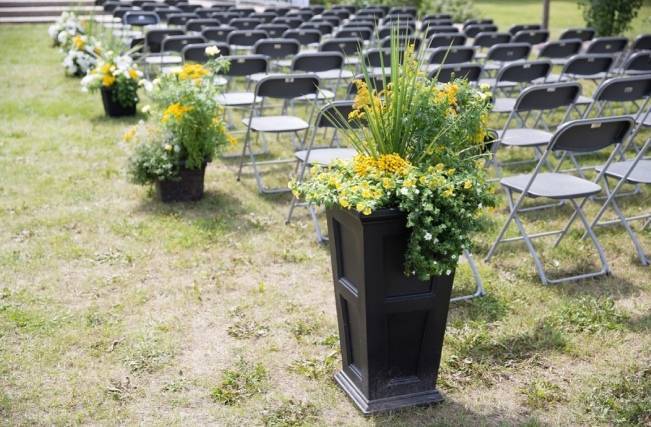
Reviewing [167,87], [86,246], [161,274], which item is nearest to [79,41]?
[167,87]

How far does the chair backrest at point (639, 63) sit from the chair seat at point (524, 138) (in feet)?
6.74

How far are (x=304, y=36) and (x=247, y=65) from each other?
9.80 feet

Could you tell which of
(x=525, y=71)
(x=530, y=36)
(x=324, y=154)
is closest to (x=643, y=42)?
(x=530, y=36)

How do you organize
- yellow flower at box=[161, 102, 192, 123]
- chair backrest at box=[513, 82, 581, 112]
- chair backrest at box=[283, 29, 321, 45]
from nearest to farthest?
chair backrest at box=[513, 82, 581, 112]
yellow flower at box=[161, 102, 192, 123]
chair backrest at box=[283, 29, 321, 45]

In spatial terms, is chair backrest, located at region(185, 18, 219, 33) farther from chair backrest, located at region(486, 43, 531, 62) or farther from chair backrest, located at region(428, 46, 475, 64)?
chair backrest, located at region(486, 43, 531, 62)

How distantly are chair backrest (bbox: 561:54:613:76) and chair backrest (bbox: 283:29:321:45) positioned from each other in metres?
3.51

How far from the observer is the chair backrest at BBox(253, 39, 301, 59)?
28.1 ft

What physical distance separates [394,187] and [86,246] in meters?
3.00

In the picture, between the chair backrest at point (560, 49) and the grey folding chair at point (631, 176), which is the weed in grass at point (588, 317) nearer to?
the grey folding chair at point (631, 176)

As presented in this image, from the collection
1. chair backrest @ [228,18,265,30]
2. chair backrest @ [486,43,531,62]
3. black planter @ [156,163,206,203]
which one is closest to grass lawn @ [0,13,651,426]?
black planter @ [156,163,206,203]

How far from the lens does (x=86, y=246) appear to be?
5.38 meters

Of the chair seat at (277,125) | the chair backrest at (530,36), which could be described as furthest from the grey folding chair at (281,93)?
the chair backrest at (530,36)

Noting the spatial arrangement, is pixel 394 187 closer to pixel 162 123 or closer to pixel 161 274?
pixel 161 274

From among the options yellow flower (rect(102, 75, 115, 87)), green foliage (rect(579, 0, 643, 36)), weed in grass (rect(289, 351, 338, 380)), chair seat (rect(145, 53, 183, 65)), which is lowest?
green foliage (rect(579, 0, 643, 36))
